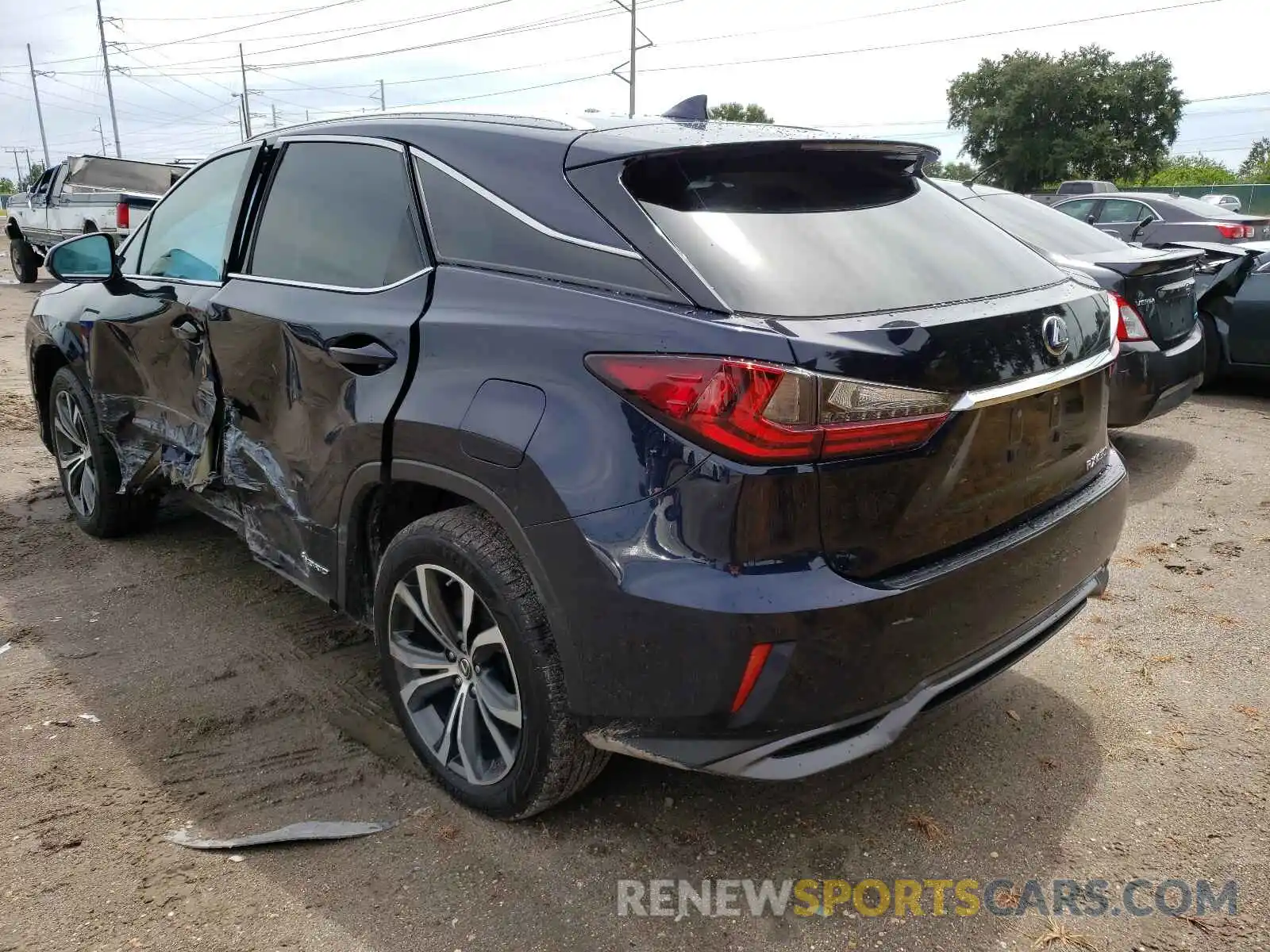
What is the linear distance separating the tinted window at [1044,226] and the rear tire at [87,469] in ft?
16.2

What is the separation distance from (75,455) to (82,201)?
42.3 feet

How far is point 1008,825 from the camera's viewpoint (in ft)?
8.09

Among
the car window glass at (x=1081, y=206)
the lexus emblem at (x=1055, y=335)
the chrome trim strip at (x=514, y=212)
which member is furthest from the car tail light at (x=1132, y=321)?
the car window glass at (x=1081, y=206)

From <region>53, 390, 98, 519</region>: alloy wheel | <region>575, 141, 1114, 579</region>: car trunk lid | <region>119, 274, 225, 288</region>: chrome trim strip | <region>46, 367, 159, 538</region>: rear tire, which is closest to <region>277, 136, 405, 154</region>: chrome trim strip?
<region>119, 274, 225, 288</region>: chrome trim strip

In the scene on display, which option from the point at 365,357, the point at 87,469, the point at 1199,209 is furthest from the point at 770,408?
the point at 1199,209

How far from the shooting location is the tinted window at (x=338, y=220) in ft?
8.72

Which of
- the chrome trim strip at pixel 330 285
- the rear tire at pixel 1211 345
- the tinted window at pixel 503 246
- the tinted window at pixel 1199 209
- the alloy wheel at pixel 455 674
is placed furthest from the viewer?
the tinted window at pixel 1199 209

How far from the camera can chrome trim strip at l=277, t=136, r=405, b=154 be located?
2.74 meters

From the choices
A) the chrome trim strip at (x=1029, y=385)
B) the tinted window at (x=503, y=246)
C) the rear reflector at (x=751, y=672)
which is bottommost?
the rear reflector at (x=751, y=672)

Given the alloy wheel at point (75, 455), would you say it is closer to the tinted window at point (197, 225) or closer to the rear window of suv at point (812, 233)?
the tinted window at point (197, 225)

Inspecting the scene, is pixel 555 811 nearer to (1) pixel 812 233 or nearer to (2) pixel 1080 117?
(1) pixel 812 233

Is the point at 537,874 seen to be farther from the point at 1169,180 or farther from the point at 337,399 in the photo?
the point at 1169,180

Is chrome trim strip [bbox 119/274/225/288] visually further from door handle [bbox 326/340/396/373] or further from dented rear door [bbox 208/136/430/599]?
door handle [bbox 326/340/396/373]

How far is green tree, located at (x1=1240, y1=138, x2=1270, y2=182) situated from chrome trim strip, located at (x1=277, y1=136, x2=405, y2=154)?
6038cm
